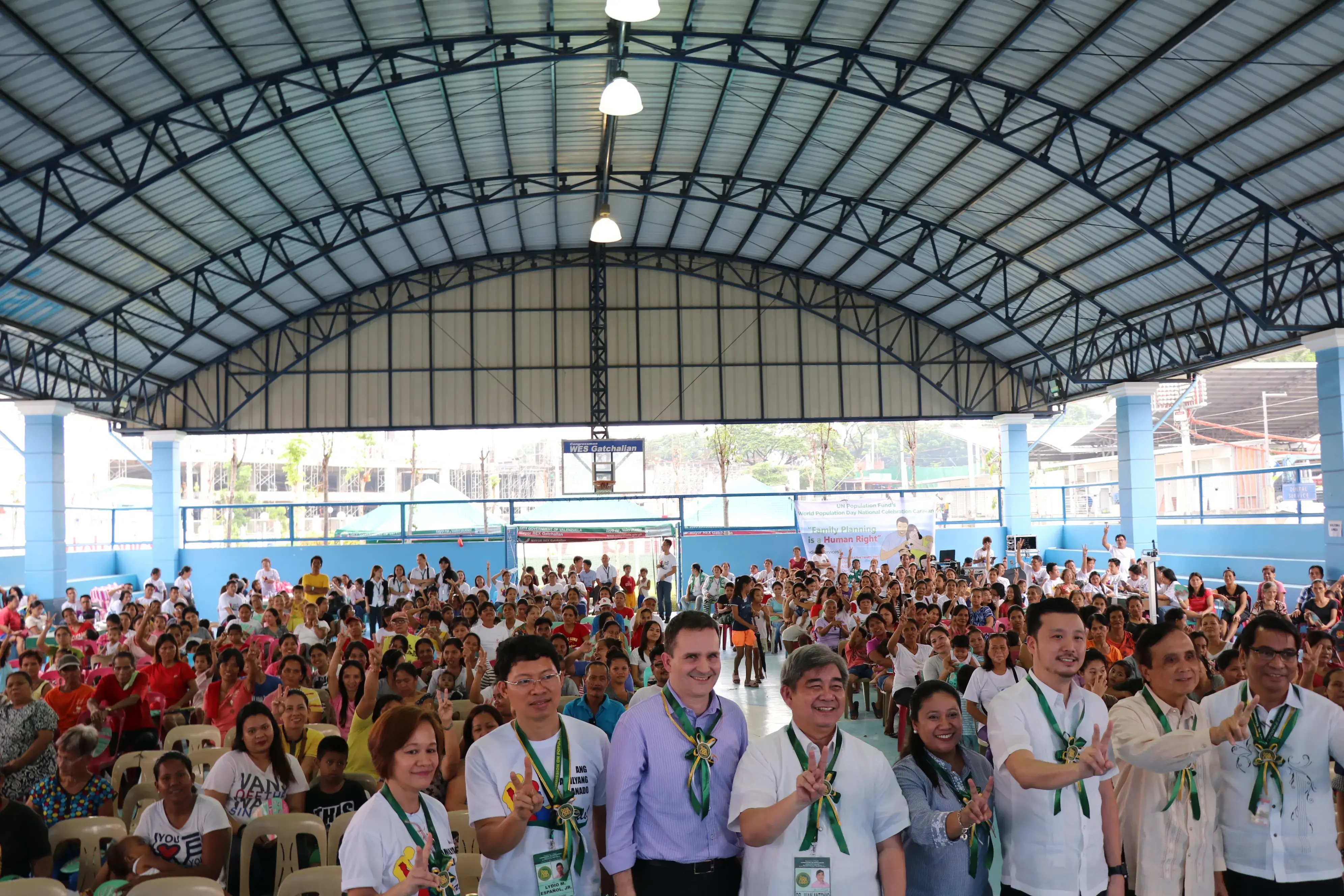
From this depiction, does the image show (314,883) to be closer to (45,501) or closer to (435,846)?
(435,846)

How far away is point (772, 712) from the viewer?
33.7 feet

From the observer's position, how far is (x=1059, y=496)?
81.6 feet

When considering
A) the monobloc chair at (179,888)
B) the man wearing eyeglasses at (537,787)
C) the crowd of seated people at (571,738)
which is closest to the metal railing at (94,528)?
the crowd of seated people at (571,738)

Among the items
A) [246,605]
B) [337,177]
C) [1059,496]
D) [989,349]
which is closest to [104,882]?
[246,605]

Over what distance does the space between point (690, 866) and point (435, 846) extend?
775mm

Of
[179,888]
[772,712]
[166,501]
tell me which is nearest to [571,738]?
[179,888]

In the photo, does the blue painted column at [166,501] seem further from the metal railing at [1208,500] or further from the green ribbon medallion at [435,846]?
the green ribbon medallion at [435,846]

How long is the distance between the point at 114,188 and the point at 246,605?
6.49m

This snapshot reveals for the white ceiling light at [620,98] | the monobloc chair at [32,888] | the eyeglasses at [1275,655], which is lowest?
the monobloc chair at [32,888]

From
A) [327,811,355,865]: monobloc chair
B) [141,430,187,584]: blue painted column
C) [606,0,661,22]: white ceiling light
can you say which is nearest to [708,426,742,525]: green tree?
[141,430,187,584]: blue painted column

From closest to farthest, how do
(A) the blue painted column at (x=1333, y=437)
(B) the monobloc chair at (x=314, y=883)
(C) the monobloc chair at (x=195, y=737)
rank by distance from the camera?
(B) the monobloc chair at (x=314, y=883)
(C) the monobloc chair at (x=195, y=737)
(A) the blue painted column at (x=1333, y=437)

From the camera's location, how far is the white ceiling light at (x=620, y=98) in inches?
368

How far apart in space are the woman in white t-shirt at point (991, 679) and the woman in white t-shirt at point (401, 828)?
449cm

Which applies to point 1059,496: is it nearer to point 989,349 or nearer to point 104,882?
point 989,349
